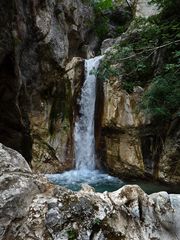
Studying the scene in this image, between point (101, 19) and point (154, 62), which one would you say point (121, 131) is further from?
point (101, 19)

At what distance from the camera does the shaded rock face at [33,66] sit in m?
8.76

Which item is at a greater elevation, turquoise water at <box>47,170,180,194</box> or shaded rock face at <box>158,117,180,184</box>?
shaded rock face at <box>158,117,180,184</box>

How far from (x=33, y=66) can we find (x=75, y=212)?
10.2 metres

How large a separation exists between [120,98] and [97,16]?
9.48 metres

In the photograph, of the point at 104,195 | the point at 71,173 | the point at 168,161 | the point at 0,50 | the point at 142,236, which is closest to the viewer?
the point at 142,236

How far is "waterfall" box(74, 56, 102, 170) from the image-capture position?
13344mm

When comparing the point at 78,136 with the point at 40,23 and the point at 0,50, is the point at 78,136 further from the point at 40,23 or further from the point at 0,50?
the point at 0,50

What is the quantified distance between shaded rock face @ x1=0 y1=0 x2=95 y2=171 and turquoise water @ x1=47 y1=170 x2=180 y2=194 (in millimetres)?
1084

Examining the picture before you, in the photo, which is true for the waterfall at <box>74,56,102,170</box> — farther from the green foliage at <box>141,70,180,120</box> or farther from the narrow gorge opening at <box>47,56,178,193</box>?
the green foliage at <box>141,70,180,120</box>

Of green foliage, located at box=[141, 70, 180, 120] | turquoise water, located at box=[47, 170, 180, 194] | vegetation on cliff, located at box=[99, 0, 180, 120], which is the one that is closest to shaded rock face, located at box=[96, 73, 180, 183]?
turquoise water, located at box=[47, 170, 180, 194]

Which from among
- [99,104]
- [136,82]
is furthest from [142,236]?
[99,104]

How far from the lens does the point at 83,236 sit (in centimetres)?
246

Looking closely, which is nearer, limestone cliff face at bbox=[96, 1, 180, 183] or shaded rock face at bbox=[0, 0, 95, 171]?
shaded rock face at bbox=[0, 0, 95, 171]

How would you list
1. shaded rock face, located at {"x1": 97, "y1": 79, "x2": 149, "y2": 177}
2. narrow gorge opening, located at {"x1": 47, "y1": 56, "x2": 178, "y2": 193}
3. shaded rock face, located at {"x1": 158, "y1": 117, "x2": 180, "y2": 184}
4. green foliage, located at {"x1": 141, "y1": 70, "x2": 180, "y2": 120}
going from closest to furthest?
green foliage, located at {"x1": 141, "y1": 70, "x2": 180, "y2": 120}, shaded rock face, located at {"x1": 158, "y1": 117, "x2": 180, "y2": 184}, shaded rock face, located at {"x1": 97, "y1": 79, "x2": 149, "y2": 177}, narrow gorge opening, located at {"x1": 47, "y1": 56, "x2": 178, "y2": 193}
